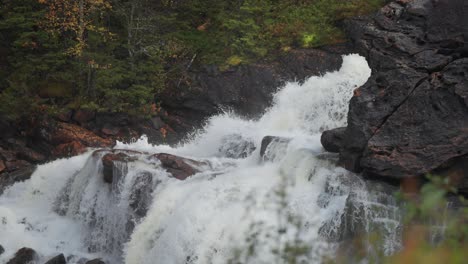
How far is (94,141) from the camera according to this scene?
17.3 metres

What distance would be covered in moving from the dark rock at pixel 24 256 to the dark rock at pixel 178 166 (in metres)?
3.52

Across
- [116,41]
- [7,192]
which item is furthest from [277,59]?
[7,192]

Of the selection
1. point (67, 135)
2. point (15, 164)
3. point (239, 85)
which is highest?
point (239, 85)

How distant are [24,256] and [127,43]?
1009 centimetres

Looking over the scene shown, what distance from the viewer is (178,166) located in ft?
40.9

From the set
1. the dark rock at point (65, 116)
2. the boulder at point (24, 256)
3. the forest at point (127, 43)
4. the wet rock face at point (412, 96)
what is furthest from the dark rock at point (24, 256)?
the wet rock face at point (412, 96)

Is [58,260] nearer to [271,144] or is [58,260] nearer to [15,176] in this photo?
[15,176]

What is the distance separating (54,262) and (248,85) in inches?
382

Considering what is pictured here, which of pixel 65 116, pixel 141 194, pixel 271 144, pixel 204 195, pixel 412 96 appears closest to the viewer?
pixel 412 96

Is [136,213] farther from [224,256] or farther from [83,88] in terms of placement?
[83,88]

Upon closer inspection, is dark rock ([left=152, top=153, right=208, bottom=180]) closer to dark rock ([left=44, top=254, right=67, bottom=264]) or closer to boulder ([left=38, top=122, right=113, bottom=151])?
dark rock ([left=44, top=254, right=67, bottom=264])

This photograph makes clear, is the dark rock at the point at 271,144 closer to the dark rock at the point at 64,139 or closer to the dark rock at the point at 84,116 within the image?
the dark rock at the point at 64,139

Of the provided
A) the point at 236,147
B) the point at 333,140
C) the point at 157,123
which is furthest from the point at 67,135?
the point at 333,140

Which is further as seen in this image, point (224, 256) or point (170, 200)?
point (170, 200)
